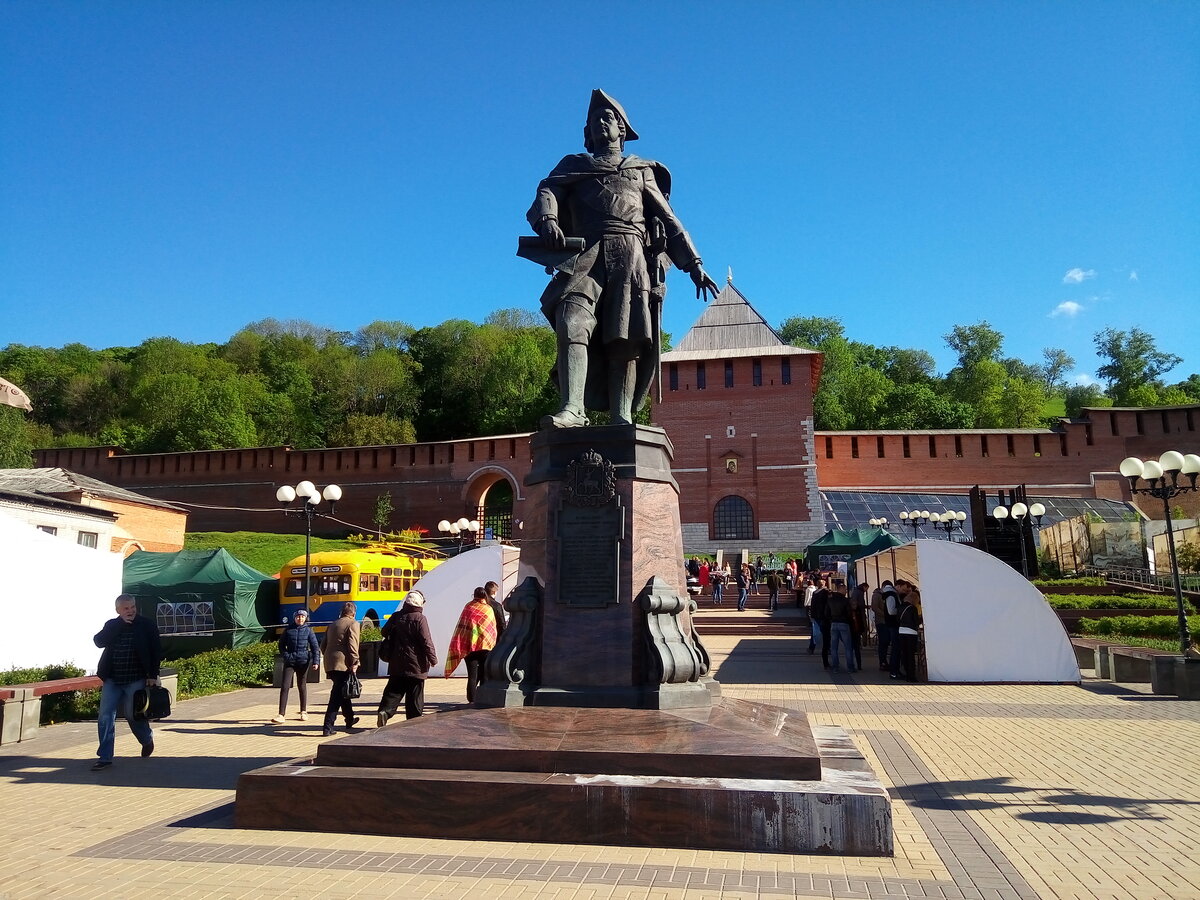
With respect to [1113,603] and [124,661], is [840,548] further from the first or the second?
[124,661]

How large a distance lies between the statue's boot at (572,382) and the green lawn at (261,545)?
28.4m

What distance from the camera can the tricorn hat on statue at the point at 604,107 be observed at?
20.9 ft

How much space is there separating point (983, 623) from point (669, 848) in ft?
30.1

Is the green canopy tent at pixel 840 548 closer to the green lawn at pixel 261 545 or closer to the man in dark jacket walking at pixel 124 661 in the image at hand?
the green lawn at pixel 261 545

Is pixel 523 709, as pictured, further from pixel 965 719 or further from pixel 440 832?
pixel 965 719

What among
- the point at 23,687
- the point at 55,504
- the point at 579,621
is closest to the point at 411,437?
the point at 55,504

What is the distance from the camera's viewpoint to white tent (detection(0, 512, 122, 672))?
31.9 feet

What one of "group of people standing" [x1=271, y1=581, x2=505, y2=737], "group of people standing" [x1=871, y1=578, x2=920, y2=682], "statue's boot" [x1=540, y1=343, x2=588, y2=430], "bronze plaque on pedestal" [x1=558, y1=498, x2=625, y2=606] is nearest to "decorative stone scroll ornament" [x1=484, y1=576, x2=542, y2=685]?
"bronze plaque on pedestal" [x1=558, y1=498, x2=625, y2=606]

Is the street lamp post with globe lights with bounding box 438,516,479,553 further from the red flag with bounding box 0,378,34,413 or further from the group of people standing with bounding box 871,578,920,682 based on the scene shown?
the group of people standing with bounding box 871,578,920,682

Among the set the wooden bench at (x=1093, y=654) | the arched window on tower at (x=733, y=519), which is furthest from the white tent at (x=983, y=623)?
the arched window on tower at (x=733, y=519)

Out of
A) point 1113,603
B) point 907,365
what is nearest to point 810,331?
point 907,365

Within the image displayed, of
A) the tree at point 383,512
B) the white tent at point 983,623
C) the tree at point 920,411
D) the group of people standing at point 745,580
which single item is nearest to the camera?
the white tent at point 983,623

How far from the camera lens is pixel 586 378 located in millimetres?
6176

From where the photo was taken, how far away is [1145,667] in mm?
11047
